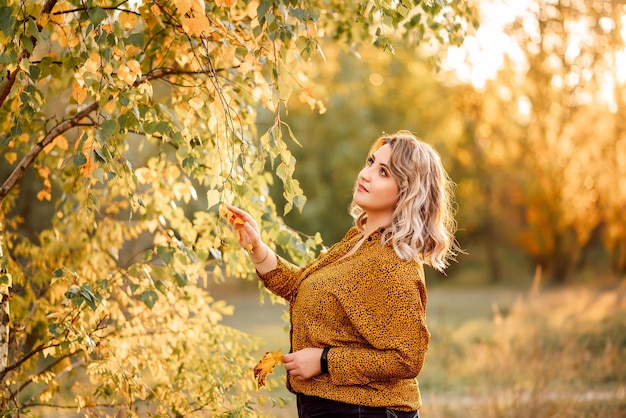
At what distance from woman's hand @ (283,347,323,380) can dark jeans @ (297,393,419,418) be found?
10 cm

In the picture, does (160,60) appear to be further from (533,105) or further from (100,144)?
(533,105)

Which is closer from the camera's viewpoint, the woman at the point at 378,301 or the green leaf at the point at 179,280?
the woman at the point at 378,301

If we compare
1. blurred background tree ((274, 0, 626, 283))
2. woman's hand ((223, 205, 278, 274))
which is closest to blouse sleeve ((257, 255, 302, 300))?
woman's hand ((223, 205, 278, 274))

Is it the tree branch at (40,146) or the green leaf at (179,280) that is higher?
the tree branch at (40,146)

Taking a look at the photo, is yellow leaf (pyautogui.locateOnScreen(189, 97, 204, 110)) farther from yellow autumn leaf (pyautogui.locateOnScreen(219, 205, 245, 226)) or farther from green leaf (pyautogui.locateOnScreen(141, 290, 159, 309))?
green leaf (pyautogui.locateOnScreen(141, 290, 159, 309))

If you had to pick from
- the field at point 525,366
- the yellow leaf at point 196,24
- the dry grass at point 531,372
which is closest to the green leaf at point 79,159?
the yellow leaf at point 196,24

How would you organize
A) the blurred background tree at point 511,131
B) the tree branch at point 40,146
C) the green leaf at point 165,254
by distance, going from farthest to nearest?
the blurred background tree at point 511,131 < the tree branch at point 40,146 < the green leaf at point 165,254

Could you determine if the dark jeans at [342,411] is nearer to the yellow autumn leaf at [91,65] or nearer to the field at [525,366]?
the field at [525,366]

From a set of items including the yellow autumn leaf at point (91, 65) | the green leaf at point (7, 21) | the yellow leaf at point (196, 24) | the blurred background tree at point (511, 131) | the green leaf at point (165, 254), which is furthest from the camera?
the blurred background tree at point (511, 131)

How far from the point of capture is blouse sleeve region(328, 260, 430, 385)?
8.10 ft

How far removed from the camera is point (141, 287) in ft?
10.5

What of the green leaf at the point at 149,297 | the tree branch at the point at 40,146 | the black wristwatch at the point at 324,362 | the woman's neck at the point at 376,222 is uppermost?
the tree branch at the point at 40,146

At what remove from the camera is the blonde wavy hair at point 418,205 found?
8.40 feet

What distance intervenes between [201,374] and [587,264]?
69.6 ft
